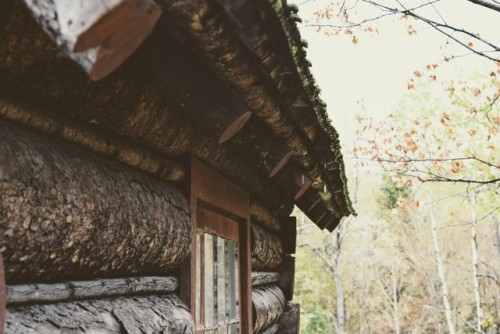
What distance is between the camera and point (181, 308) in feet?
7.36

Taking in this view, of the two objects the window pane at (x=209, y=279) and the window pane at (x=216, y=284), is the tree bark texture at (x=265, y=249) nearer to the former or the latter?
the window pane at (x=216, y=284)

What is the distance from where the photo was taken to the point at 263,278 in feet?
15.3

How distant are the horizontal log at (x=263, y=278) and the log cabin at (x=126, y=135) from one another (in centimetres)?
170

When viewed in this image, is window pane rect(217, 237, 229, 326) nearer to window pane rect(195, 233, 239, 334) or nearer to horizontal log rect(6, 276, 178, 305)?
window pane rect(195, 233, 239, 334)

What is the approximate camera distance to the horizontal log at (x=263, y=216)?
13.2 feet

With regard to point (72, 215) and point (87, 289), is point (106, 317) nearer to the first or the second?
point (87, 289)

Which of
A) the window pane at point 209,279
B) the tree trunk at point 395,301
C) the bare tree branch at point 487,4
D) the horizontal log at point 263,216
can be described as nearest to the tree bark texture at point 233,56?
the window pane at point 209,279

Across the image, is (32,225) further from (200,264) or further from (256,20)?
(200,264)

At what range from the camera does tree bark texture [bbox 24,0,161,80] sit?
830 mm

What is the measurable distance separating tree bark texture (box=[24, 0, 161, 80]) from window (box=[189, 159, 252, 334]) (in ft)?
5.21

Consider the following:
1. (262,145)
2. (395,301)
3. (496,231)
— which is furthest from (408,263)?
(262,145)

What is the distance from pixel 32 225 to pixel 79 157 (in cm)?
37

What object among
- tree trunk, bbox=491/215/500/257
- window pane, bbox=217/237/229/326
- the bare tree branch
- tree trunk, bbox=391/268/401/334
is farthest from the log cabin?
tree trunk, bbox=391/268/401/334

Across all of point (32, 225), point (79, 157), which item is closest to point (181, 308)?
point (79, 157)
